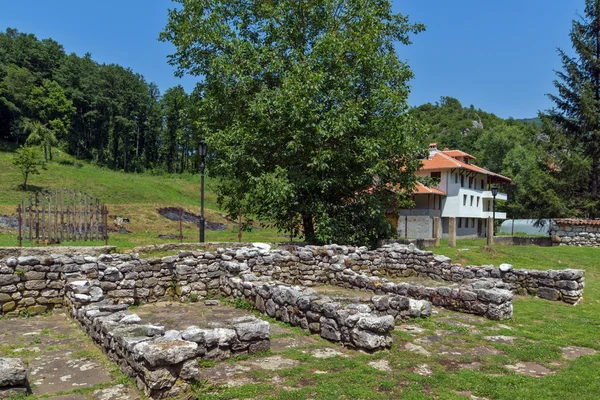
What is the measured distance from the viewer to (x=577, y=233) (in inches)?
1006

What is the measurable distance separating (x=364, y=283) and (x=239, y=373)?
6.60 metres

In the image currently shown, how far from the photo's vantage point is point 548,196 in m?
33.2

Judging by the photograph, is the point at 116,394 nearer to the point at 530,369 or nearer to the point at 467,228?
the point at 530,369

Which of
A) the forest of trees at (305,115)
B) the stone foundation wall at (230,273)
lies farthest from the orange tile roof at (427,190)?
the stone foundation wall at (230,273)

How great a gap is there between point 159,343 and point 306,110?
11.9 meters

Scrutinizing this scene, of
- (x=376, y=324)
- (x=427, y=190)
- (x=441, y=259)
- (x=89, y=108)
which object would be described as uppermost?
(x=89, y=108)

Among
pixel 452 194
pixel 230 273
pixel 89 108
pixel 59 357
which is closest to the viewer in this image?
pixel 59 357

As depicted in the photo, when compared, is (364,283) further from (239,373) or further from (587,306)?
(239,373)

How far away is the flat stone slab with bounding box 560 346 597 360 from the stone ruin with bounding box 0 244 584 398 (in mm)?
1833

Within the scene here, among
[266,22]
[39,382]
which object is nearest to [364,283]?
[39,382]

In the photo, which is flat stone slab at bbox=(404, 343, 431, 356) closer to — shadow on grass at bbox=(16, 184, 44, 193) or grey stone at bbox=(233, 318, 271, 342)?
grey stone at bbox=(233, 318, 271, 342)

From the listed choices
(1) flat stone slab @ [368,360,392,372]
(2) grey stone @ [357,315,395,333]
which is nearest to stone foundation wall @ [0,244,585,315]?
(2) grey stone @ [357,315,395,333]

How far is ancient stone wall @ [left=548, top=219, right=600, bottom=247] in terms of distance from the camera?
82.5 ft

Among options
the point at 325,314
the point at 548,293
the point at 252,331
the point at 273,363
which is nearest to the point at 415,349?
the point at 325,314
